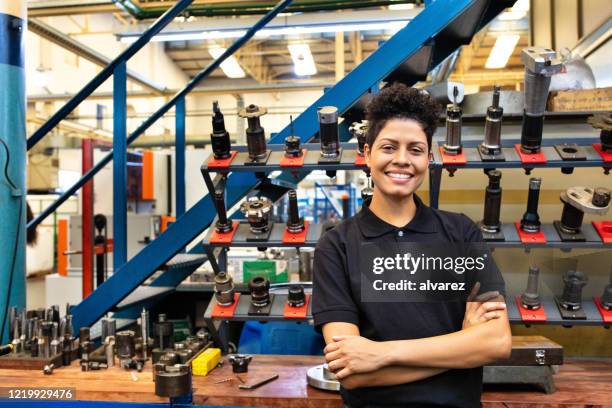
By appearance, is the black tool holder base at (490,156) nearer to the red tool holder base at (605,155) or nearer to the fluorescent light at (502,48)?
the red tool holder base at (605,155)

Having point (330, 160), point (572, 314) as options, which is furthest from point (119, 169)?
point (572, 314)

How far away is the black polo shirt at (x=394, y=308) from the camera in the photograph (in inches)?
47.3

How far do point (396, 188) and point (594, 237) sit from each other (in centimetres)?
109

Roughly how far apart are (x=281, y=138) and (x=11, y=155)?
1182 millimetres

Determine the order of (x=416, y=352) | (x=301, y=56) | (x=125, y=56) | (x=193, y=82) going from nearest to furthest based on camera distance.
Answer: (x=416, y=352)
(x=125, y=56)
(x=193, y=82)
(x=301, y=56)

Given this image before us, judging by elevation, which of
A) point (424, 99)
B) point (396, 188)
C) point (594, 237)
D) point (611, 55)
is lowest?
point (594, 237)

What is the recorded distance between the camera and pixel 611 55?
3273 millimetres

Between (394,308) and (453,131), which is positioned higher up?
(453,131)

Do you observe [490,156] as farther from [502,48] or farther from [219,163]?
[502,48]

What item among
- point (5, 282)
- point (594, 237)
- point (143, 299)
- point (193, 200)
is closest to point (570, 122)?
point (594, 237)

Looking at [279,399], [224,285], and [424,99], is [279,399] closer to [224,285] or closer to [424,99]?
A: [224,285]

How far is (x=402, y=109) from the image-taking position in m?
1.30

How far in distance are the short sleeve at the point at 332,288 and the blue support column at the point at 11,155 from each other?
1691 millimetres

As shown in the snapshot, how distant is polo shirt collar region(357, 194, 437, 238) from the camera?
4.26 ft
